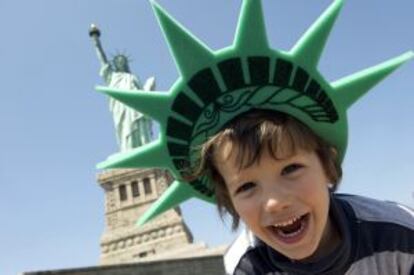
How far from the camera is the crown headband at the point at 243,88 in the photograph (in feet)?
7.87

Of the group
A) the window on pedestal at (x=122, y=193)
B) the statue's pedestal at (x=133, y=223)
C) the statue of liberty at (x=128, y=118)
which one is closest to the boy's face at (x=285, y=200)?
the statue's pedestal at (x=133, y=223)

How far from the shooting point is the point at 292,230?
240 cm

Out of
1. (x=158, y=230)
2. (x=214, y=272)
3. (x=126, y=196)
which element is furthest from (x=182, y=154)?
(x=126, y=196)

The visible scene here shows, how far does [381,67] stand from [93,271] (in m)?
9.34

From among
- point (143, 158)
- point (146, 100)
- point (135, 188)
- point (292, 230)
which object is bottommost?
point (292, 230)

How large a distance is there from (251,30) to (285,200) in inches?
30.0

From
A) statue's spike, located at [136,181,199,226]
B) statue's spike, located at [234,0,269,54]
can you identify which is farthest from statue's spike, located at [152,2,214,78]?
statue's spike, located at [136,181,199,226]

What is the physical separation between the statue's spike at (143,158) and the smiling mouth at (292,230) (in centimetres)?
66

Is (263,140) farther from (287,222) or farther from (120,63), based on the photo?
(120,63)

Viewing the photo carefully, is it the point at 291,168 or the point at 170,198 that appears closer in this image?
the point at 291,168

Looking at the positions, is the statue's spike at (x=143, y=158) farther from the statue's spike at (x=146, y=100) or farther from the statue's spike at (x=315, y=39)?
the statue's spike at (x=315, y=39)

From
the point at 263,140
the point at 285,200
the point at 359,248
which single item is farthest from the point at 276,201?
the point at 359,248

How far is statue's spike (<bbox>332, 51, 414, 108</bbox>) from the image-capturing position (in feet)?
8.30

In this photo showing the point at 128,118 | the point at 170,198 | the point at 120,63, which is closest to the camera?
the point at 170,198
